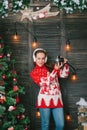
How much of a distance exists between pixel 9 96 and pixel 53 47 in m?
1.01

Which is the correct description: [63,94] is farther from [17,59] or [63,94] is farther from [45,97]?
[17,59]

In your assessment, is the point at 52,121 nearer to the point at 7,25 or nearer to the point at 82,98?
the point at 82,98

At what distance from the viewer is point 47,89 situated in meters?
5.63

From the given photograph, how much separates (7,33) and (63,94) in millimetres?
1235

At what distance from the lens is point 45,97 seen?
5625 mm

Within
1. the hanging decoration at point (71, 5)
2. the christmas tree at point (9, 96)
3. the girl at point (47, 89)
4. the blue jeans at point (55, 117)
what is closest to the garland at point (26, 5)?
the hanging decoration at point (71, 5)

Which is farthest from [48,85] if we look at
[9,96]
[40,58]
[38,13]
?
[38,13]

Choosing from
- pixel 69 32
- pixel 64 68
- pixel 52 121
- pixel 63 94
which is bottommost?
pixel 52 121

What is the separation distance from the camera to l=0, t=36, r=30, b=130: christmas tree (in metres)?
5.33

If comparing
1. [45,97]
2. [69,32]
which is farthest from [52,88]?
[69,32]

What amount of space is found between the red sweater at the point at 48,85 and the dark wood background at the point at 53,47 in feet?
0.80

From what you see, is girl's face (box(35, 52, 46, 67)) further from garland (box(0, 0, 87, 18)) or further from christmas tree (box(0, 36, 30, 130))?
garland (box(0, 0, 87, 18))

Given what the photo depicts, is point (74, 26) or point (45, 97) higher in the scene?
point (74, 26)

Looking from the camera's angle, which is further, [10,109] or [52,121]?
[52,121]
